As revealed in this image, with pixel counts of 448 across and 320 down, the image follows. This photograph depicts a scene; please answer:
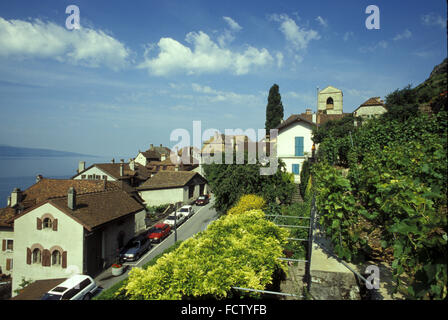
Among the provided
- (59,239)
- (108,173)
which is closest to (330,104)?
(108,173)

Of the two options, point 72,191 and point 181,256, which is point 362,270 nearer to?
point 181,256

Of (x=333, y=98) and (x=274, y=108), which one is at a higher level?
(x=333, y=98)

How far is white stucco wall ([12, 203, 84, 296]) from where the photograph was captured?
56.0ft

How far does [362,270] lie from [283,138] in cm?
2759

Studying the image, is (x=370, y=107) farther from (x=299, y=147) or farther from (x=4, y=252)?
(x=4, y=252)

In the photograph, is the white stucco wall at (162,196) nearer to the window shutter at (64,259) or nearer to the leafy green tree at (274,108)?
the window shutter at (64,259)

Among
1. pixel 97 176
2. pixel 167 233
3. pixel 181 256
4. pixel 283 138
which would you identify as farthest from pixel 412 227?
pixel 97 176

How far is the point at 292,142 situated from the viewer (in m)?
29.9

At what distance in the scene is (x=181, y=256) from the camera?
5785 mm

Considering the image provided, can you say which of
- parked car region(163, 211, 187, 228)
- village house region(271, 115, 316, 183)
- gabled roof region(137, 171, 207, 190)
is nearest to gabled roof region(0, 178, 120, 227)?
parked car region(163, 211, 187, 228)

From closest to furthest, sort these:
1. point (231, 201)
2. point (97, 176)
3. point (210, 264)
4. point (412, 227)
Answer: point (412, 227) < point (210, 264) < point (231, 201) < point (97, 176)

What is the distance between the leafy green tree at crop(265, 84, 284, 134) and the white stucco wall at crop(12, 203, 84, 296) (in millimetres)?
41078

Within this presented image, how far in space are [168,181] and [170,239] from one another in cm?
1582

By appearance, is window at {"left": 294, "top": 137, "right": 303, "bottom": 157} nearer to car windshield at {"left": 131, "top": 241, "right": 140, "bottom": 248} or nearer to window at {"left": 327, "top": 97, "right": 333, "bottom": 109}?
car windshield at {"left": 131, "top": 241, "right": 140, "bottom": 248}
